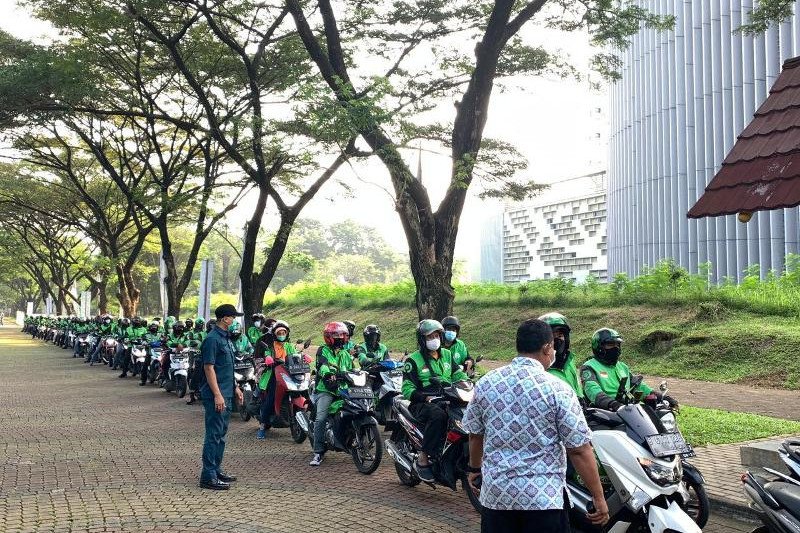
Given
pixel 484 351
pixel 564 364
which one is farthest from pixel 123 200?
pixel 564 364

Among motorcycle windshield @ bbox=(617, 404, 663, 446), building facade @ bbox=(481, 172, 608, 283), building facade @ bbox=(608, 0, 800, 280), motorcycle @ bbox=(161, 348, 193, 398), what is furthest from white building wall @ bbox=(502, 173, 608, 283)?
motorcycle windshield @ bbox=(617, 404, 663, 446)

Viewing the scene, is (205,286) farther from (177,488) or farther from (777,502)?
(777,502)

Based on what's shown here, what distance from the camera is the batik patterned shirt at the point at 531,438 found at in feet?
12.4

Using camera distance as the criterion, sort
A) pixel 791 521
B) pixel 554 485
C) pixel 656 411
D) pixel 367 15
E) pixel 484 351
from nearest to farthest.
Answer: pixel 554 485, pixel 791 521, pixel 656 411, pixel 367 15, pixel 484 351

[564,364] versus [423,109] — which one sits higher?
[423,109]

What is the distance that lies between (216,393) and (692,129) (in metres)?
24.2

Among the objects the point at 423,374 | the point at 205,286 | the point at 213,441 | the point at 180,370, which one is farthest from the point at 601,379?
the point at 205,286

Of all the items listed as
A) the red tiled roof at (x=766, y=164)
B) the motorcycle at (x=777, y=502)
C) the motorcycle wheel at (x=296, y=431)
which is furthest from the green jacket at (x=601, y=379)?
the motorcycle wheel at (x=296, y=431)

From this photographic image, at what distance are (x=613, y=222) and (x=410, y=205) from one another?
24.8 metres

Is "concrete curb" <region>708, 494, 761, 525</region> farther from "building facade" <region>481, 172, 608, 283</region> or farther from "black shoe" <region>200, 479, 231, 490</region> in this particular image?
"building facade" <region>481, 172, 608, 283</region>

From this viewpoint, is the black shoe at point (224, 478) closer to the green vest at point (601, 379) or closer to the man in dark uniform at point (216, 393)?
the man in dark uniform at point (216, 393)

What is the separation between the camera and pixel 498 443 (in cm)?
389

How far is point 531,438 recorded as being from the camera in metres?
3.81

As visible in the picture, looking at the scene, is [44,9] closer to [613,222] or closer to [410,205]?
[410,205]
